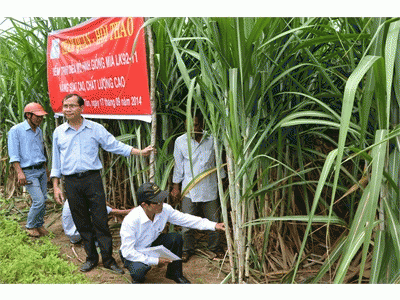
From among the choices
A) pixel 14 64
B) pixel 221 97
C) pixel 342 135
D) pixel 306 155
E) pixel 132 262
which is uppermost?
pixel 14 64

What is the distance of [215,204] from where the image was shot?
6.88 feet

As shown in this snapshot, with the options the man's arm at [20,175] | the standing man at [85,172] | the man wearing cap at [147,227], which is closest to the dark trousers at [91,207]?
the standing man at [85,172]

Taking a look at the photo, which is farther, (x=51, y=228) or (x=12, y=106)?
(x=12, y=106)

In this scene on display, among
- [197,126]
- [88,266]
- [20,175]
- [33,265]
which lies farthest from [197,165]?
[20,175]

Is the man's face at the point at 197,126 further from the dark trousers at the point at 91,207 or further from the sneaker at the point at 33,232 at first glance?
the sneaker at the point at 33,232

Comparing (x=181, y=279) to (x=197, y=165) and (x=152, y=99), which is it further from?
(x=152, y=99)

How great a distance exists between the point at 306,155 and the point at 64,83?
5.54 ft

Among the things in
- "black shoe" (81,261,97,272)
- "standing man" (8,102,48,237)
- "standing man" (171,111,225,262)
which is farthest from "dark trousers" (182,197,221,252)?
"standing man" (8,102,48,237)

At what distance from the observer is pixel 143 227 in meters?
1.73

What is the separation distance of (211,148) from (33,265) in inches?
43.7

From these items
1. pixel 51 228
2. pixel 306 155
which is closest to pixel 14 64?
pixel 51 228

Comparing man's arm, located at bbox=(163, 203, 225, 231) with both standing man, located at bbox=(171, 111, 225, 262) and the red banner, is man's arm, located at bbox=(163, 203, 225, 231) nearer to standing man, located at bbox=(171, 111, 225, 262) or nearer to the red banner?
standing man, located at bbox=(171, 111, 225, 262)
